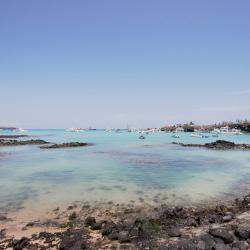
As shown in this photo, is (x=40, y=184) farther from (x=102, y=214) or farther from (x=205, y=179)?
(x=205, y=179)

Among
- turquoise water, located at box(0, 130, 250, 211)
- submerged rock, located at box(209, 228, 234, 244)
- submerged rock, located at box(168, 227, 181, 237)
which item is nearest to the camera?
submerged rock, located at box(209, 228, 234, 244)

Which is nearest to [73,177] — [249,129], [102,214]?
[102,214]

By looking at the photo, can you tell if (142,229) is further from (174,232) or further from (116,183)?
(116,183)

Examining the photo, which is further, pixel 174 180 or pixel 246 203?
pixel 174 180

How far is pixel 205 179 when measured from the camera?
27.1 metres

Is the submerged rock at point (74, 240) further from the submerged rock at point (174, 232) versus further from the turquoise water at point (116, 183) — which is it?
the turquoise water at point (116, 183)

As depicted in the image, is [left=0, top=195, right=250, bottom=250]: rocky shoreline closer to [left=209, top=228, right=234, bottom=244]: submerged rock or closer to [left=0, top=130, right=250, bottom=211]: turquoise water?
[left=209, top=228, right=234, bottom=244]: submerged rock

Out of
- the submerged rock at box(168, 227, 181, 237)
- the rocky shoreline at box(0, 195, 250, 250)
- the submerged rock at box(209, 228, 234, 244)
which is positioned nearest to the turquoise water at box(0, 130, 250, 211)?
the rocky shoreline at box(0, 195, 250, 250)

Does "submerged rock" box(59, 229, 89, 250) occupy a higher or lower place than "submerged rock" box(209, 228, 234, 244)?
lower

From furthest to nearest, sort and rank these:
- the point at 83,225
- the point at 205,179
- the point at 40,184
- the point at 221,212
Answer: the point at 205,179
the point at 40,184
the point at 221,212
the point at 83,225

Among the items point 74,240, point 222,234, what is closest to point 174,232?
point 222,234

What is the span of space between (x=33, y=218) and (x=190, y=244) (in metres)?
8.15

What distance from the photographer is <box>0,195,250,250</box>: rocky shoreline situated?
471 inches

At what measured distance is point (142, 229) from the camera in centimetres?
1348
